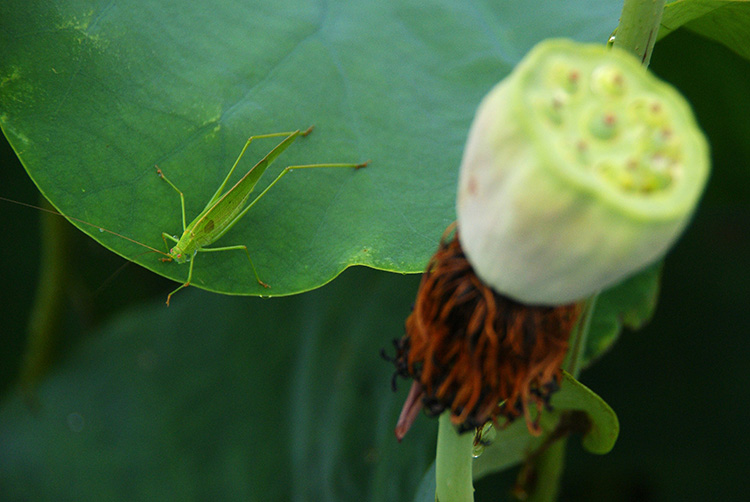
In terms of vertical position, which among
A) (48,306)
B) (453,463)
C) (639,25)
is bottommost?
(48,306)

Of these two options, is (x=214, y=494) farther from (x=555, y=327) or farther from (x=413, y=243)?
(x=555, y=327)

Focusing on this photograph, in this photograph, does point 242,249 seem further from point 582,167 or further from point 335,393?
point 582,167

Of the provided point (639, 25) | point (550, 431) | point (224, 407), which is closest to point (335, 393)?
point (224, 407)

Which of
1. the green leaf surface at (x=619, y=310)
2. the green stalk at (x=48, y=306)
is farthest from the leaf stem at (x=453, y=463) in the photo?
the green stalk at (x=48, y=306)

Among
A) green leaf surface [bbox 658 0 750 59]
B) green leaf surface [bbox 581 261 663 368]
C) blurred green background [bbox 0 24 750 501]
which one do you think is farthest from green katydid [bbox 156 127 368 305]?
green leaf surface [bbox 581 261 663 368]

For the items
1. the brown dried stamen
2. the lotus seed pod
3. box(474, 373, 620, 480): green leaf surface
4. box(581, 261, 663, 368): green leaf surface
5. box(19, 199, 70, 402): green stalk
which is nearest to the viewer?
the lotus seed pod

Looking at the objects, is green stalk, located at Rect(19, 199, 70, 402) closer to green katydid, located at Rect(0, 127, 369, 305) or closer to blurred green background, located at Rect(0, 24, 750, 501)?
blurred green background, located at Rect(0, 24, 750, 501)
